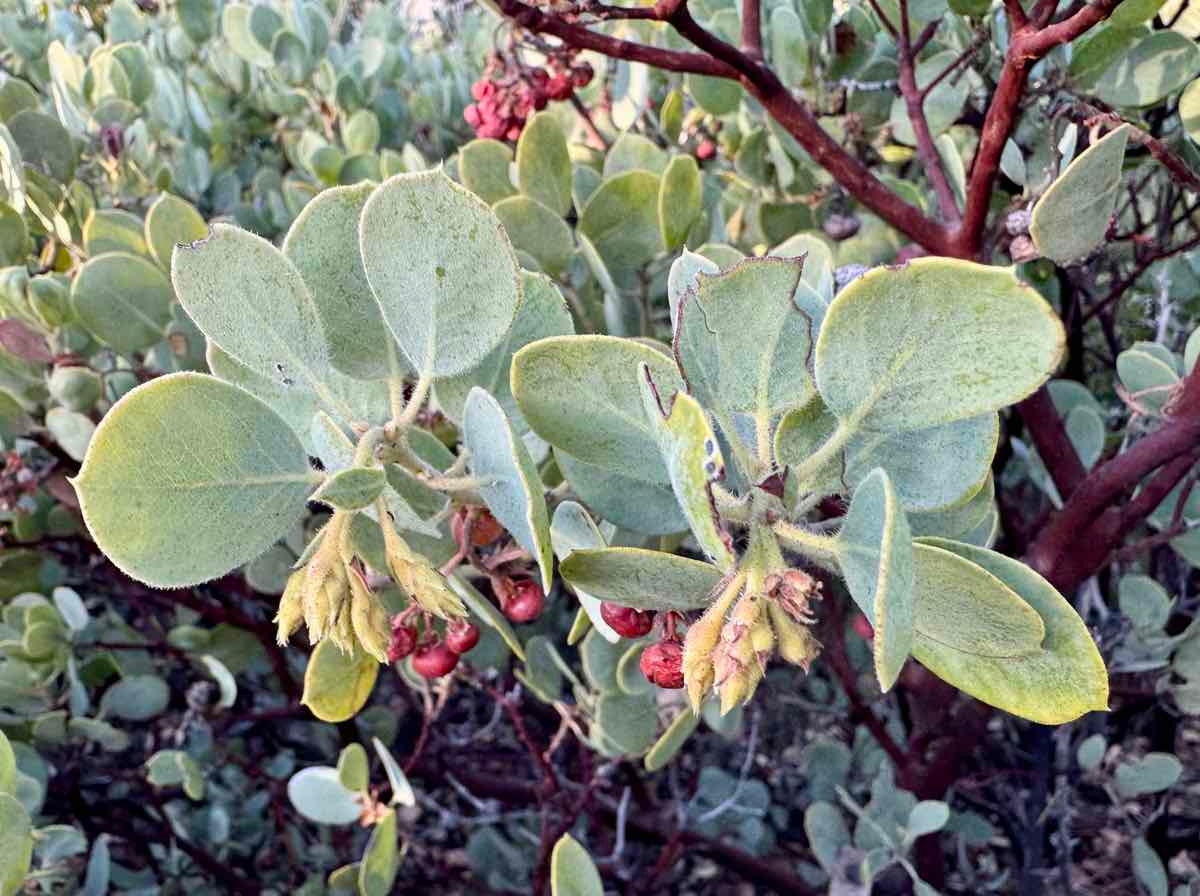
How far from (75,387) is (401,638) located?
575 mm

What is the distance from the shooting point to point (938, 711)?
142 centimetres

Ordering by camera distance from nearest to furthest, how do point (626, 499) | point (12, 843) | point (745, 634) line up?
point (745, 634), point (626, 499), point (12, 843)

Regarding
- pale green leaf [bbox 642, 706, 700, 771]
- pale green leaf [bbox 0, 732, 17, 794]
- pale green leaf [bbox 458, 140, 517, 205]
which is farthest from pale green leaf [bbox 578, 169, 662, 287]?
pale green leaf [bbox 0, 732, 17, 794]

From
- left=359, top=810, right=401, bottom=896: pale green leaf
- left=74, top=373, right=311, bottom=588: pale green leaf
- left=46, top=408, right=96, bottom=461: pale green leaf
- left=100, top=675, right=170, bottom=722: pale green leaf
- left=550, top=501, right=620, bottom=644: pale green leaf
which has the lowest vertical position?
left=100, top=675, right=170, bottom=722: pale green leaf

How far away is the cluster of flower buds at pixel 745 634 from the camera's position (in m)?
0.52

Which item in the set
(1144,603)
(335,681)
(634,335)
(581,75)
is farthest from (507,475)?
(581,75)

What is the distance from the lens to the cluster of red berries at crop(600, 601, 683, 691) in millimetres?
673

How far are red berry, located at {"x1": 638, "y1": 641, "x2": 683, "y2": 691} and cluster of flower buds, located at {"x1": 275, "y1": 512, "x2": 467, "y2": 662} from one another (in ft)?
0.47

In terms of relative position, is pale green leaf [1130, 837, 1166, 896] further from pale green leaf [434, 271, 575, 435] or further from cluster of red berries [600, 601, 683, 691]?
pale green leaf [434, 271, 575, 435]

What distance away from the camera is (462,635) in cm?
84

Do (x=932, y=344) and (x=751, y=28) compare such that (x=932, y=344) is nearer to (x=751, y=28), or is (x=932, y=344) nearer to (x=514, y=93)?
(x=751, y=28)

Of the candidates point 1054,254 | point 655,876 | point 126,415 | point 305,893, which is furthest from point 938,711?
point 126,415

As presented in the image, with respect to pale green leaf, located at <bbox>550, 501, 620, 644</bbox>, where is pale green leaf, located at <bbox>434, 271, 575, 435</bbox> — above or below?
above

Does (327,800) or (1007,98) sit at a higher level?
(1007,98)
